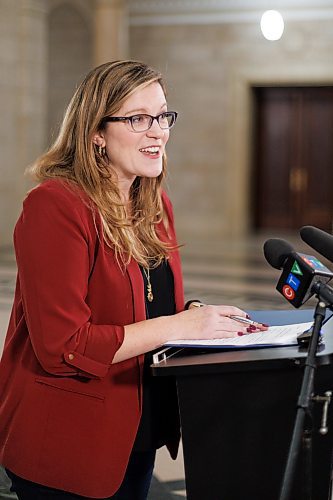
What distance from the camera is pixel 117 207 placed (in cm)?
222

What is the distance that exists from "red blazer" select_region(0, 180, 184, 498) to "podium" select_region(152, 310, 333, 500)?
17 centimetres

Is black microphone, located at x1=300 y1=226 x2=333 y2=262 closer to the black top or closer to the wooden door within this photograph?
the black top

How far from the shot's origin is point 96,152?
225 cm

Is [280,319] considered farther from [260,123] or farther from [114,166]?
[260,123]

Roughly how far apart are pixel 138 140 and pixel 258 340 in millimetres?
576

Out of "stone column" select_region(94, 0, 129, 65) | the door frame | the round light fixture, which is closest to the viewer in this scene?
the round light fixture

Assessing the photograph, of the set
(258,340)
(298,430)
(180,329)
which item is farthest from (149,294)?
(298,430)

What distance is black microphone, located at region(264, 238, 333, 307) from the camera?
5.83 ft

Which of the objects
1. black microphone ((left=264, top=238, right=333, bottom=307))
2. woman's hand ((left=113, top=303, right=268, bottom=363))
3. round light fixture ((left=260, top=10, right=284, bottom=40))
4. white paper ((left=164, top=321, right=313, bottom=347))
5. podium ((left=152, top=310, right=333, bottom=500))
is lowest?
podium ((left=152, top=310, right=333, bottom=500))

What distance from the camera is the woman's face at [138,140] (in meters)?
2.20

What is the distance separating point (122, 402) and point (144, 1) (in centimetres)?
1749

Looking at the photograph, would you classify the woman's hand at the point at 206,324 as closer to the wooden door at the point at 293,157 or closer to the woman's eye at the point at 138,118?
the woman's eye at the point at 138,118

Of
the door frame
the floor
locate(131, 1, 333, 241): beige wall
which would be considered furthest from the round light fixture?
the floor

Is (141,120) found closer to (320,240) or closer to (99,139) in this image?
(99,139)
